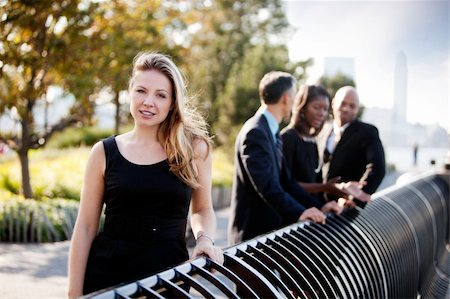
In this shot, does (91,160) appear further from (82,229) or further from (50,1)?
(50,1)

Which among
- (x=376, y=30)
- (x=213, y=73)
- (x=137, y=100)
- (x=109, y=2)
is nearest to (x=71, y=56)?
(x=109, y=2)

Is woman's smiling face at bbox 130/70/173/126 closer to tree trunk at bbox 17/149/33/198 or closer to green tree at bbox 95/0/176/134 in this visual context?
green tree at bbox 95/0/176/134

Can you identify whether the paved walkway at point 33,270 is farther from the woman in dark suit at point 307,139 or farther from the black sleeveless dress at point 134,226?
the black sleeveless dress at point 134,226

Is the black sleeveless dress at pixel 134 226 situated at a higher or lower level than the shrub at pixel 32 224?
higher

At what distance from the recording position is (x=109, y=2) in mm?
14734

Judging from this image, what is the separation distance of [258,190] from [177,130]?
1.54 metres

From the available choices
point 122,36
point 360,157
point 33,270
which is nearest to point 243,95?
point 122,36

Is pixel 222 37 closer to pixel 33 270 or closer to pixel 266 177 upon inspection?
pixel 33 270

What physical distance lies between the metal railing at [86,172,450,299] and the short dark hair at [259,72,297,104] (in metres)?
0.97

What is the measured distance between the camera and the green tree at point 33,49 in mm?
11750

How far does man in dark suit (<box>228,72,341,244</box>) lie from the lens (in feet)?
15.2

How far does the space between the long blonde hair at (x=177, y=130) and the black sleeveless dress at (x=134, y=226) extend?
6 cm

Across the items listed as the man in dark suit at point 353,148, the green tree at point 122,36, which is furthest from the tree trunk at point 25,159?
the man in dark suit at point 353,148

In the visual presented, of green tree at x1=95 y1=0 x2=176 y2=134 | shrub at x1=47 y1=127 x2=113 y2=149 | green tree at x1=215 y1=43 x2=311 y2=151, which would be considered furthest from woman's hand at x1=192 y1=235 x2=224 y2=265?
shrub at x1=47 y1=127 x2=113 y2=149
